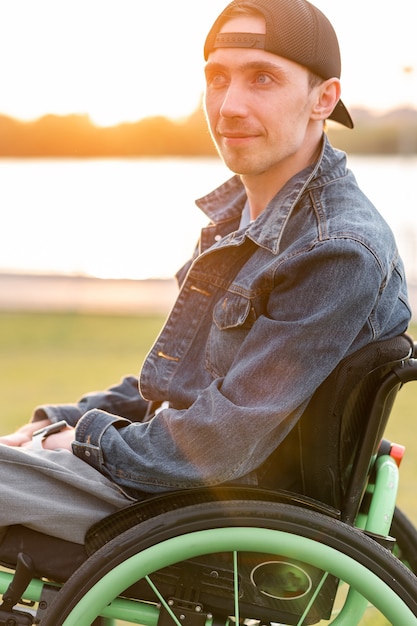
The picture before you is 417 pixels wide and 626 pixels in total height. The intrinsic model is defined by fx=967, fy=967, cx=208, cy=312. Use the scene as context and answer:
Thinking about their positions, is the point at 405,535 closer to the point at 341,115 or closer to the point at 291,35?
the point at 341,115

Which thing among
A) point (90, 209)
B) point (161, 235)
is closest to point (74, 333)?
point (161, 235)

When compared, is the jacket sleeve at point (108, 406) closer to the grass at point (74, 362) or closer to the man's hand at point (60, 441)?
the man's hand at point (60, 441)

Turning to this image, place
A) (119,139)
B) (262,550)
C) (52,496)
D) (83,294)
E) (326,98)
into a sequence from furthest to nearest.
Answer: (119,139) < (83,294) < (326,98) < (52,496) < (262,550)

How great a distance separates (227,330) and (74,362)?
4.54 meters

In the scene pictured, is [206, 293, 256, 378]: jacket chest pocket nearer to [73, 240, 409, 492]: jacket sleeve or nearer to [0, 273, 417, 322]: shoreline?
[73, 240, 409, 492]: jacket sleeve

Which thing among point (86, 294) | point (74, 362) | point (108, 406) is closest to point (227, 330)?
point (108, 406)

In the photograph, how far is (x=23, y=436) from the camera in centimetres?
207

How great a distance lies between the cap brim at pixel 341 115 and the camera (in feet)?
6.64

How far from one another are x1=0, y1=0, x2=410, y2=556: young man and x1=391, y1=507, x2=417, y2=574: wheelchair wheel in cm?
51

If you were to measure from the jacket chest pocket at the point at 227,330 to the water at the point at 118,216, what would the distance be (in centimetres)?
782

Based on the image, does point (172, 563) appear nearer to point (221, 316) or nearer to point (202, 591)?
point (202, 591)

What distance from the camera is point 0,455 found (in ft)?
5.54

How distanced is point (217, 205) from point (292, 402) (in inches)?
26.5

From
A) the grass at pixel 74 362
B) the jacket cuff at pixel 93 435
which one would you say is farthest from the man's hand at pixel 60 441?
the grass at pixel 74 362
